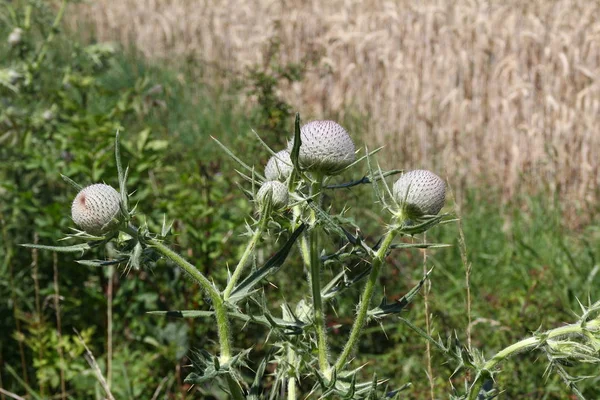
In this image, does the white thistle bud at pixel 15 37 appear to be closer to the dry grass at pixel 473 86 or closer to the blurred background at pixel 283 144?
the blurred background at pixel 283 144

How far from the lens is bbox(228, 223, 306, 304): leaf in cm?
143

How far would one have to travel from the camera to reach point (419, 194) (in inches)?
59.5

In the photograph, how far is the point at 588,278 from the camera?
383 centimetres

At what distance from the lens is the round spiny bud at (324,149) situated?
1.54 m

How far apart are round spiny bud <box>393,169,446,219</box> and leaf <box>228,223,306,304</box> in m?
0.23

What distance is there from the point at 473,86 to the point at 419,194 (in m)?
4.89

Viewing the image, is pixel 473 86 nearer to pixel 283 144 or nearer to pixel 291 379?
pixel 283 144

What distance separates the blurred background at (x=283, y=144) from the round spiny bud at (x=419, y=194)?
0.53 m

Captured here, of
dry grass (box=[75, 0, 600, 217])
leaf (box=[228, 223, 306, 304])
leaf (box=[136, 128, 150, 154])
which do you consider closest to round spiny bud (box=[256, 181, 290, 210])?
leaf (box=[228, 223, 306, 304])

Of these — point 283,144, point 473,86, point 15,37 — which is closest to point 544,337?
point 283,144

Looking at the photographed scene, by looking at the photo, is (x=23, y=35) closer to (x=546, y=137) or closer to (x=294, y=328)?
(x=294, y=328)

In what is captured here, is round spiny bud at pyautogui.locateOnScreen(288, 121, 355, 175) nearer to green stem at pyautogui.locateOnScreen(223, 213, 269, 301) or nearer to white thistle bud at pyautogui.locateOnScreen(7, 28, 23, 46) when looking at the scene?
green stem at pyautogui.locateOnScreen(223, 213, 269, 301)

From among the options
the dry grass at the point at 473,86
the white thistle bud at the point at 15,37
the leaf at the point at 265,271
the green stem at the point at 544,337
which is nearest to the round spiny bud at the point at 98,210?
the leaf at the point at 265,271

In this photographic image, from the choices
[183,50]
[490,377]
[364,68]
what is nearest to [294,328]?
[490,377]
